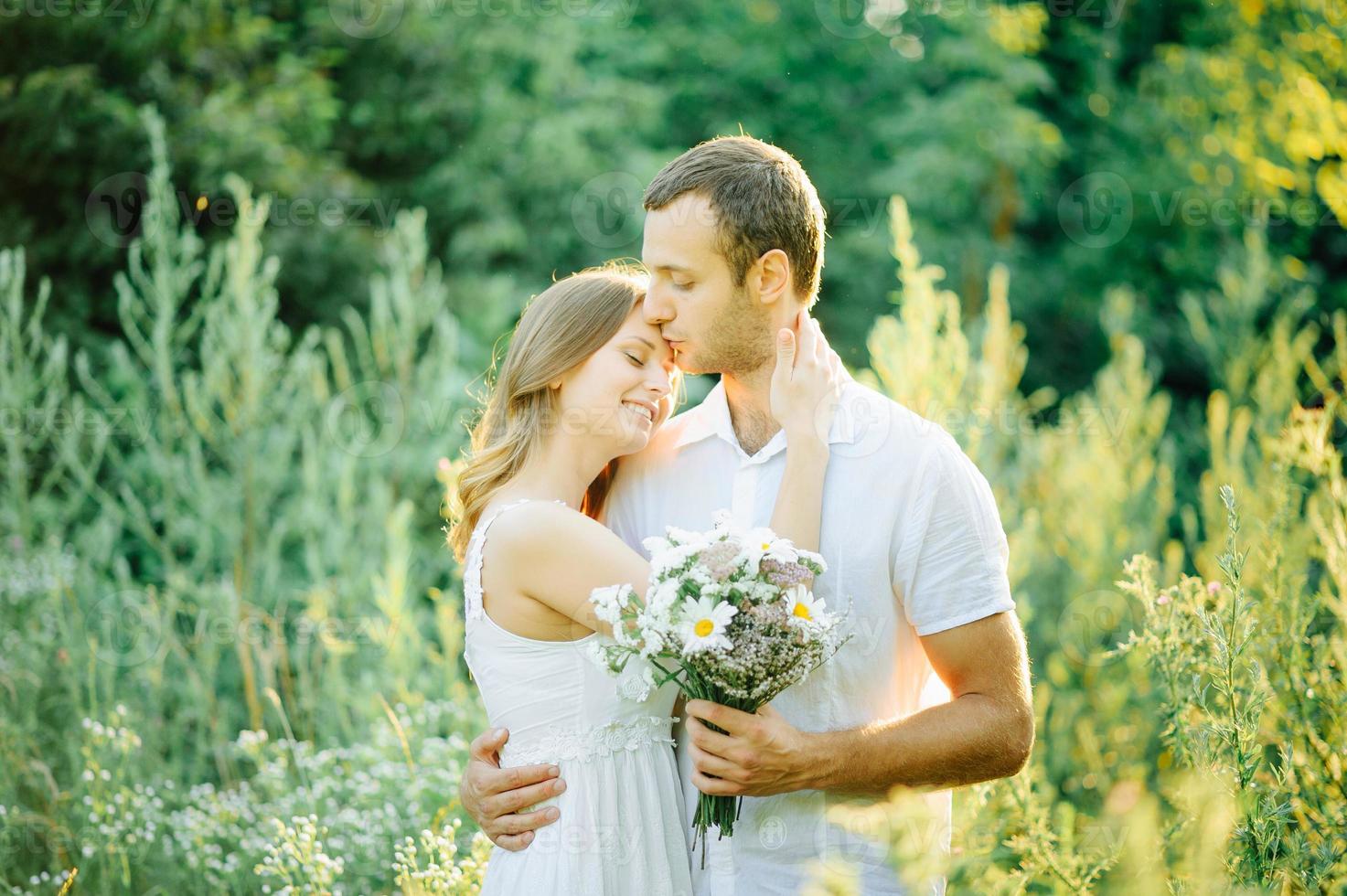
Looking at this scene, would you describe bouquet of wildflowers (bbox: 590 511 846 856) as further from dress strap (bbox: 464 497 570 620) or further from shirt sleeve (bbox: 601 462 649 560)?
shirt sleeve (bbox: 601 462 649 560)

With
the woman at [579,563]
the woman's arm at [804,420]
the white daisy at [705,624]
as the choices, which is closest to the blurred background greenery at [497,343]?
the white daisy at [705,624]

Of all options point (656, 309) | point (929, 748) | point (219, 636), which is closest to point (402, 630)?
point (219, 636)

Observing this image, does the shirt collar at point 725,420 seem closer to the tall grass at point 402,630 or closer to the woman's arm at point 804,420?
the woman's arm at point 804,420

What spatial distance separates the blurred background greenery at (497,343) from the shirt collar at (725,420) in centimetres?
69

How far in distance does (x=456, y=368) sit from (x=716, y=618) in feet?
17.4

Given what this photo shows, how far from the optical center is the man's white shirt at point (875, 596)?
2316 millimetres

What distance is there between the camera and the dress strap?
2.50 metres

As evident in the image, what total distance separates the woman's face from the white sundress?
0.27m

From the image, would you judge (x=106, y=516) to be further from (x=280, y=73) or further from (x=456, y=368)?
(x=280, y=73)

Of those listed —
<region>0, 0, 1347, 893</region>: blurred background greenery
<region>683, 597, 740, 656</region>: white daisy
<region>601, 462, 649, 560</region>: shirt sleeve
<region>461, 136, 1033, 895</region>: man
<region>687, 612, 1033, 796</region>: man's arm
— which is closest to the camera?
<region>683, 597, 740, 656</region>: white daisy

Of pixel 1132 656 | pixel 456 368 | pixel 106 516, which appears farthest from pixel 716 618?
pixel 456 368

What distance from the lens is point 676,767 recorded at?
253 cm

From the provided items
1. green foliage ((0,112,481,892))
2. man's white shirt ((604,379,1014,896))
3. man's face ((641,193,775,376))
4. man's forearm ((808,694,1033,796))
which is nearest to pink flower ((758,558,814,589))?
man's white shirt ((604,379,1014,896))

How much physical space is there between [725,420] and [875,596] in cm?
58
